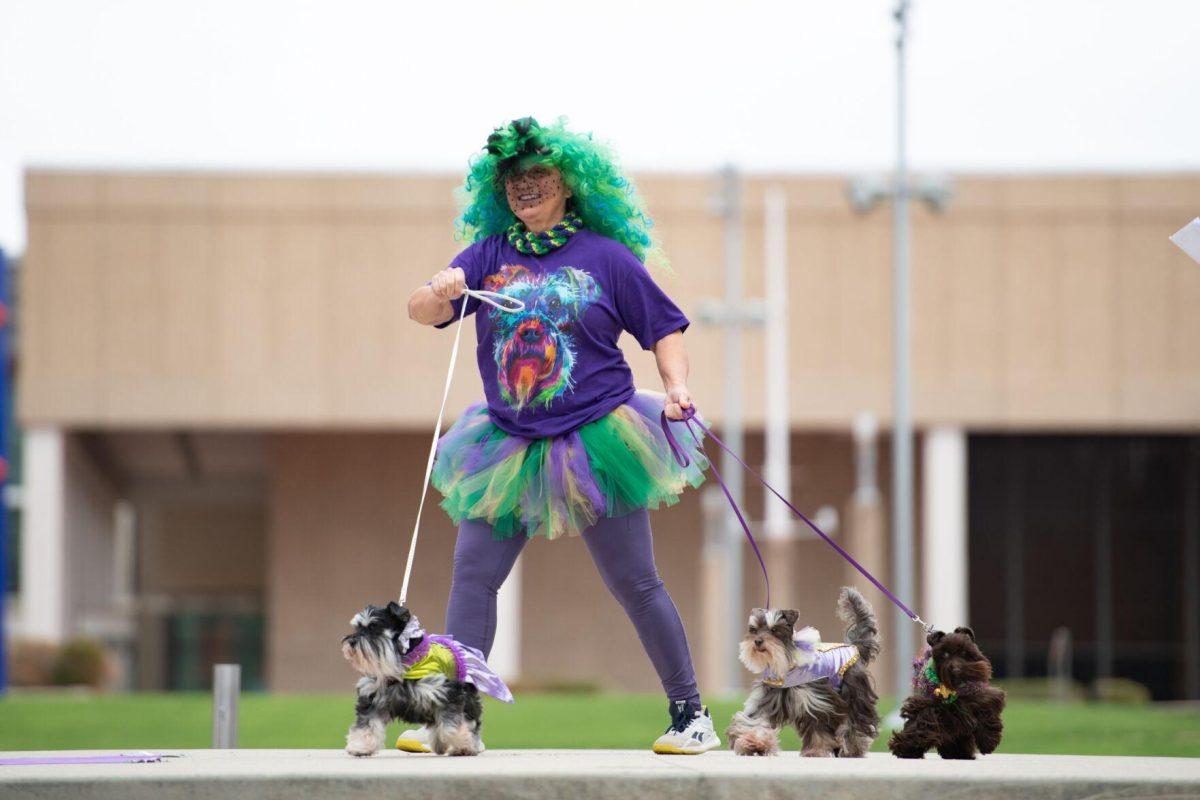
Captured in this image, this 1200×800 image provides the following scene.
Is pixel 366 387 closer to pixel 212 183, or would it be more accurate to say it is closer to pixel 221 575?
pixel 212 183

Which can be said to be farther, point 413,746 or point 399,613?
point 413,746

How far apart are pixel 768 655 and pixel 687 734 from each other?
372 millimetres

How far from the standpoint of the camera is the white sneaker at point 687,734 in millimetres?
5504

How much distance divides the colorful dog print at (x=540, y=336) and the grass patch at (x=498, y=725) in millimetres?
4371

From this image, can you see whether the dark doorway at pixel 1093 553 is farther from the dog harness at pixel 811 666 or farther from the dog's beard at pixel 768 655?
the dog's beard at pixel 768 655

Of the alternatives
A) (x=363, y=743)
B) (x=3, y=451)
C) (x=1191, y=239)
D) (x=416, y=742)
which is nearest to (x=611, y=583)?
(x=416, y=742)

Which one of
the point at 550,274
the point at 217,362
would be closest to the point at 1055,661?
the point at 217,362

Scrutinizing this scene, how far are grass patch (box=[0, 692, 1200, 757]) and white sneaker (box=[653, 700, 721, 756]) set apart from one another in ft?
14.3

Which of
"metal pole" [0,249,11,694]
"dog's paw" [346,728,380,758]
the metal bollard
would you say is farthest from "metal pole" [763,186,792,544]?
"dog's paw" [346,728,380,758]

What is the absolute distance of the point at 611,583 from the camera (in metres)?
5.68

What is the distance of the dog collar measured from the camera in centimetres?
581

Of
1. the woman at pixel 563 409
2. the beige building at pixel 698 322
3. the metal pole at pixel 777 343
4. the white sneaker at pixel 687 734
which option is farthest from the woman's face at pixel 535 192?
the beige building at pixel 698 322

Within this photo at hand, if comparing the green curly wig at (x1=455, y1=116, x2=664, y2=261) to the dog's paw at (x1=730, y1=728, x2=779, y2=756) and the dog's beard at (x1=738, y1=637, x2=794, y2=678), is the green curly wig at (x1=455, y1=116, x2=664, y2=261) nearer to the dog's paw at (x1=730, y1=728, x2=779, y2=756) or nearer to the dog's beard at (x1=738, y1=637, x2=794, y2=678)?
the dog's beard at (x1=738, y1=637, x2=794, y2=678)

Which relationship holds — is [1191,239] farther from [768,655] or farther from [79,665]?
[79,665]
